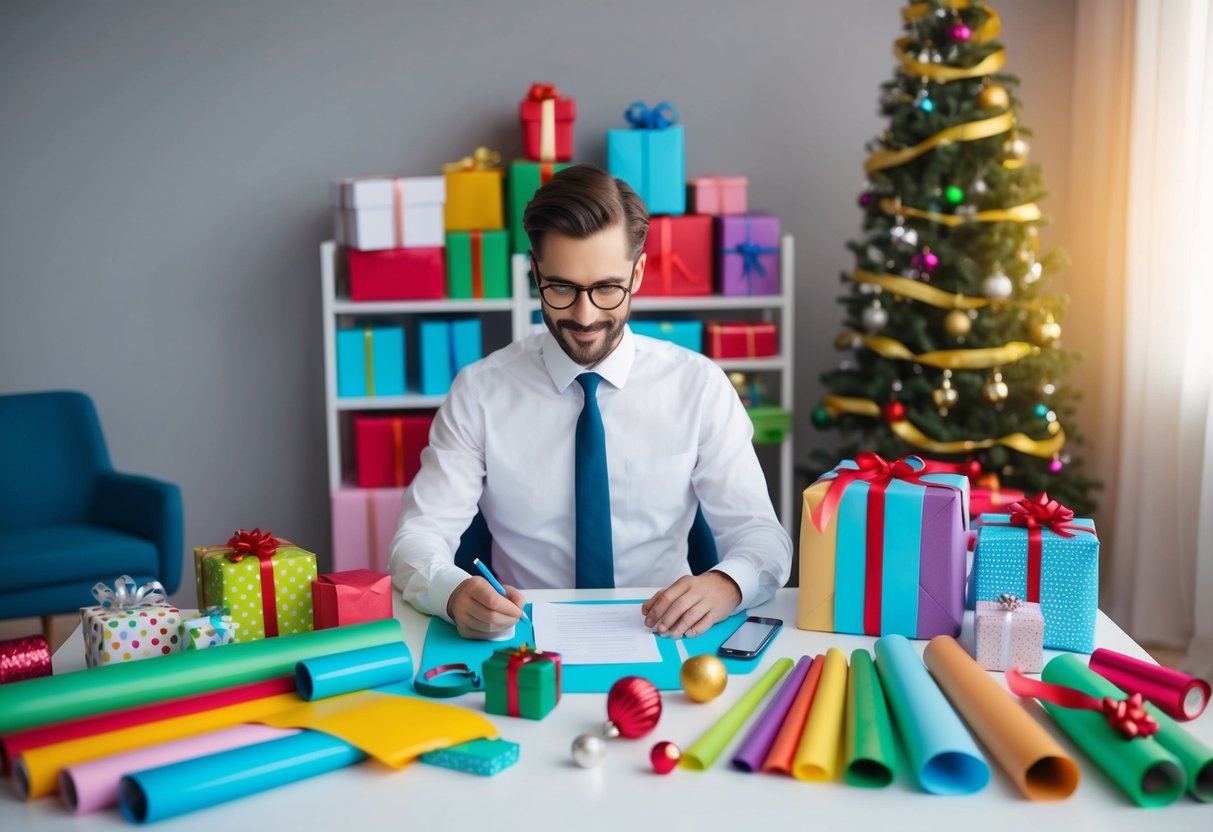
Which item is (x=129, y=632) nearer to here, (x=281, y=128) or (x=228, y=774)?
(x=228, y=774)

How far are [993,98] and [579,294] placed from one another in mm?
1845

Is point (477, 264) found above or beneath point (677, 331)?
above

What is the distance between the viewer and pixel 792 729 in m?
1.33

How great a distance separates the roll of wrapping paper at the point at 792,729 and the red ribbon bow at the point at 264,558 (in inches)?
28.2

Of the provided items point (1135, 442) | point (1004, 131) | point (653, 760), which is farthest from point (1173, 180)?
point (653, 760)

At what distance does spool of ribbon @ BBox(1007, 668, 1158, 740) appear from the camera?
4.10 feet

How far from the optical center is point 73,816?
1.20 metres

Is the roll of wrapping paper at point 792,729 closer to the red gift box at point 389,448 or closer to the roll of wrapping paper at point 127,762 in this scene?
the roll of wrapping paper at point 127,762

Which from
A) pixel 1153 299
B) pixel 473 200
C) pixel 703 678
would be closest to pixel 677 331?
pixel 473 200

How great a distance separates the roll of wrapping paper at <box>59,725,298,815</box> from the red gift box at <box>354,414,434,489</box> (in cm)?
236

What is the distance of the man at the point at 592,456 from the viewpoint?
2.09 m

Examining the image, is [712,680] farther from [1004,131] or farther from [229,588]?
[1004,131]

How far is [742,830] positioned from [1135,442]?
2.91m

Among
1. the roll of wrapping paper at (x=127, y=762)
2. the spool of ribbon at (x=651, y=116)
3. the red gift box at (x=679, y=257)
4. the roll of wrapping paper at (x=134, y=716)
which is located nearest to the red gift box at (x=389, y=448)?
the red gift box at (x=679, y=257)
